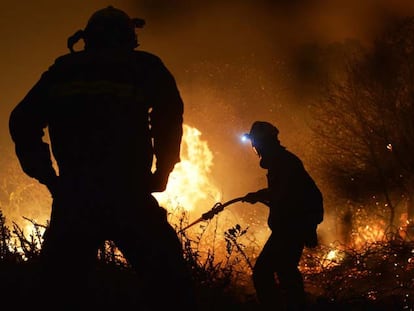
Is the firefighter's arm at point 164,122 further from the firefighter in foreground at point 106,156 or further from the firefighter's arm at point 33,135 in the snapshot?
the firefighter's arm at point 33,135

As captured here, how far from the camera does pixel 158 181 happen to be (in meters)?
2.99

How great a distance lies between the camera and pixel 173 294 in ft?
9.06

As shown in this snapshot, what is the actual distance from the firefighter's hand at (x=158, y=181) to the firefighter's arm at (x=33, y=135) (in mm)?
512

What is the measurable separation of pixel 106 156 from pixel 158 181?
1.06 feet

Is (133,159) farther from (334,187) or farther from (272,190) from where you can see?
(334,187)

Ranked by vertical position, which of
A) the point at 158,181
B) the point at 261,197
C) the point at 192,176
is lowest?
the point at 158,181

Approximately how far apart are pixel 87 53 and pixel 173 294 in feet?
4.25

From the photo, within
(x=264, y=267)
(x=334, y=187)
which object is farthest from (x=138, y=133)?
(x=334, y=187)

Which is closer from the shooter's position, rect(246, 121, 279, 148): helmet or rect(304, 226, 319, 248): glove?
rect(304, 226, 319, 248): glove

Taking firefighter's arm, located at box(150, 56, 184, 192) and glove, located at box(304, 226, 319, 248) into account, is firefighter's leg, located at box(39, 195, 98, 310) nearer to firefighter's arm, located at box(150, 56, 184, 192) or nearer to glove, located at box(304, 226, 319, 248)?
firefighter's arm, located at box(150, 56, 184, 192)

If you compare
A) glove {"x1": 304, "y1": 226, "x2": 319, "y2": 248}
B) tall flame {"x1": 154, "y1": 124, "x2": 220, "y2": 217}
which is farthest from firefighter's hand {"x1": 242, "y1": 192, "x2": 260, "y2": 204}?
tall flame {"x1": 154, "y1": 124, "x2": 220, "y2": 217}

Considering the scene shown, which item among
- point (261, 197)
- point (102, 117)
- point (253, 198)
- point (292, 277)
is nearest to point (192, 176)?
point (253, 198)

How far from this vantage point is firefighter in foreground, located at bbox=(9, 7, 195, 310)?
2.74m

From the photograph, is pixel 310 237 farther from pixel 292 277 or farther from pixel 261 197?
pixel 261 197
